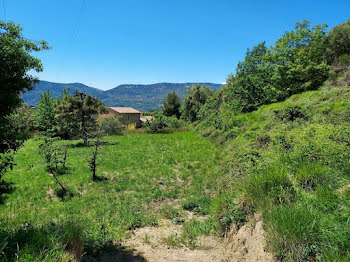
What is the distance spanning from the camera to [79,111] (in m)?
19.2

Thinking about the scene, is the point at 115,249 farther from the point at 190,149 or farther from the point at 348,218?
the point at 190,149

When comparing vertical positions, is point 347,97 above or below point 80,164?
above

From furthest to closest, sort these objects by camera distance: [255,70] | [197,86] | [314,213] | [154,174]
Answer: [197,86] < [255,70] < [154,174] < [314,213]

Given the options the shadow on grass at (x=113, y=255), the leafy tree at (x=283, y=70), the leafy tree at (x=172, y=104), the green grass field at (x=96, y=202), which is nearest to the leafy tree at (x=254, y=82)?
the leafy tree at (x=283, y=70)

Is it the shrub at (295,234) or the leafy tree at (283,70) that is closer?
the shrub at (295,234)

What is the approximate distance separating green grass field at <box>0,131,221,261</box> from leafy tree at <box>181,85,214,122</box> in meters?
32.1

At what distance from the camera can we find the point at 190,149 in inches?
622

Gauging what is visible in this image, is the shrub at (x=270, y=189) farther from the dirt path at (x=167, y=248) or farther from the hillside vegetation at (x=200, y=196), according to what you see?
the dirt path at (x=167, y=248)

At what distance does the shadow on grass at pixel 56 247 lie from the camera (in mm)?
2760

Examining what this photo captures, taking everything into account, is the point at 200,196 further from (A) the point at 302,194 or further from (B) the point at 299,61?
(B) the point at 299,61

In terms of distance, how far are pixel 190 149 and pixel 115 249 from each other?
1188 centimetres

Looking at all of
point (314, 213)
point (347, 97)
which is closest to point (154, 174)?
point (314, 213)

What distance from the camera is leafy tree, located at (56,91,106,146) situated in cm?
1906

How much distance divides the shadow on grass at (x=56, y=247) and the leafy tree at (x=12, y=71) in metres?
1.60
